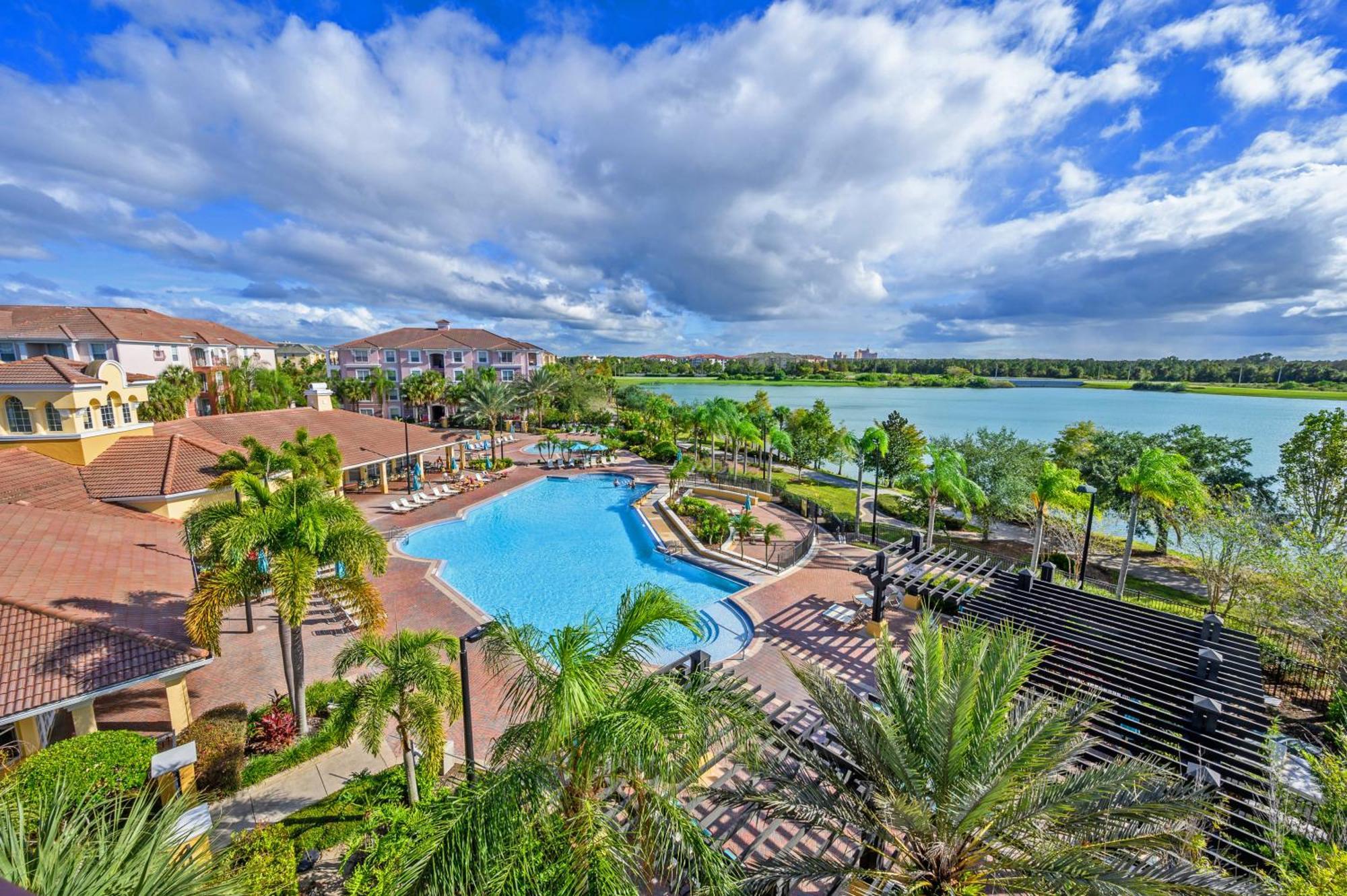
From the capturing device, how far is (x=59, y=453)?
18000mm

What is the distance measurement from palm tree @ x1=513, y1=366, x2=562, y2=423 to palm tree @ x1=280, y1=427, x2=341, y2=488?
3129 centimetres

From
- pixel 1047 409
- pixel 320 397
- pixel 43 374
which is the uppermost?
pixel 43 374

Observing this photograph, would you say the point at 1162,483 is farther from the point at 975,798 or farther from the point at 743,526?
the point at 975,798

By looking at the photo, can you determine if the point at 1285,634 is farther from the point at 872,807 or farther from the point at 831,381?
the point at 831,381

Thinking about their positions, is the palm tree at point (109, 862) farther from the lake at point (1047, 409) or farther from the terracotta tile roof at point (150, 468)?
the lake at point (1047, 409)

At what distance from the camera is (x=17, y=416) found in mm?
17422

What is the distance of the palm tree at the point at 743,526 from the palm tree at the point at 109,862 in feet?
60.6

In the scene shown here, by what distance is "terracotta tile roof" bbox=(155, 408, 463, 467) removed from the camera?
80.4 feet

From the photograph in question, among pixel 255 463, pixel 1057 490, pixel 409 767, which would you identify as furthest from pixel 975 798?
pixel 255 463

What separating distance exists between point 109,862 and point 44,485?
21.0m

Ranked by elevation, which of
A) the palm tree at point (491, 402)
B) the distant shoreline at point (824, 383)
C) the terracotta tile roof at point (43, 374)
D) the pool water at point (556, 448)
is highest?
the distant shoreline at point (824, 383)

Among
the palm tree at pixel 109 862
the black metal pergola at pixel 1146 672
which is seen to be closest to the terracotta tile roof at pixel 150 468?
the palm tree at pixel 109 862

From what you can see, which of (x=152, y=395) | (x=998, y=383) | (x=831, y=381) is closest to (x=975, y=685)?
(x=152, y=395)

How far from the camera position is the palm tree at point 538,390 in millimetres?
53188
